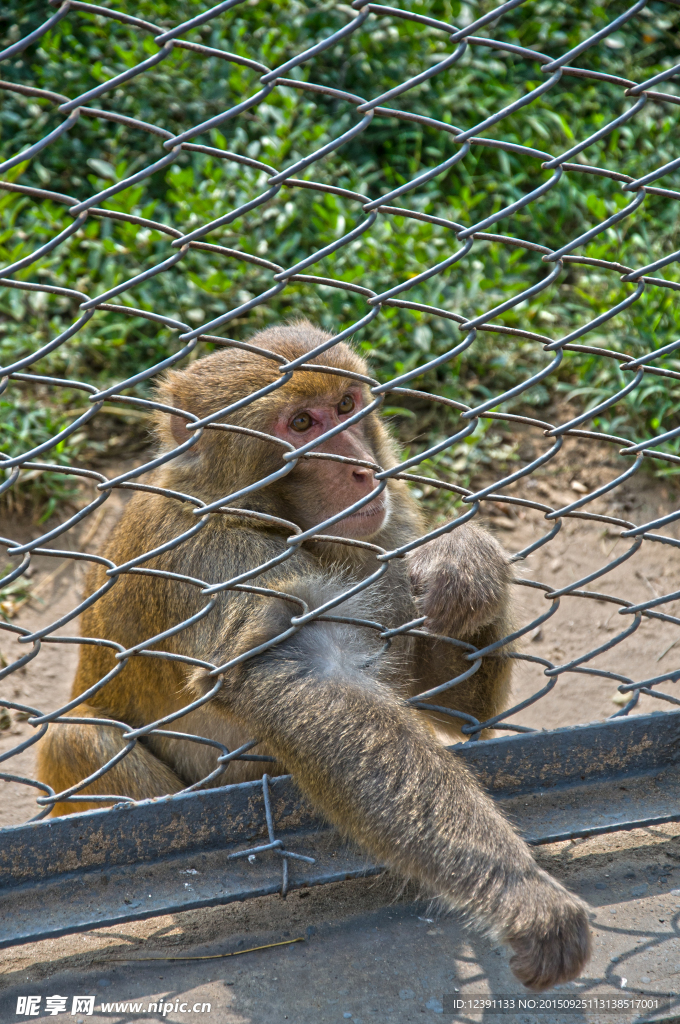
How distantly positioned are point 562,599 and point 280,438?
2.36 metres

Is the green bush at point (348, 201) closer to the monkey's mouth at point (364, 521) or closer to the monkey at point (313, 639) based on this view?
the monkey at point (313, 639)

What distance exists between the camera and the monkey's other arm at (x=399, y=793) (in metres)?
Result: 2.18

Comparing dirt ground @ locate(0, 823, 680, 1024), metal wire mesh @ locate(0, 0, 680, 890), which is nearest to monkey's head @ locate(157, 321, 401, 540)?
metal wire mesh @ locate(0, 0, 680, 890)

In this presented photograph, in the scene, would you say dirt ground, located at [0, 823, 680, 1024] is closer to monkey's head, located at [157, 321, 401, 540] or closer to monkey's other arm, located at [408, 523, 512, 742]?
monkey's other arm, located at [408, 523, 512, 742]

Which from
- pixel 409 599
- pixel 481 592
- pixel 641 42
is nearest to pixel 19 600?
pixel 409 599

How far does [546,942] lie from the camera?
2150 millimetres

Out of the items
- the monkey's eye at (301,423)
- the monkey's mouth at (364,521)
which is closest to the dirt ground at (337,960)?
the monkey's mouth at (364,521)

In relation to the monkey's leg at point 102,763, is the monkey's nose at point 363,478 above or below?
above

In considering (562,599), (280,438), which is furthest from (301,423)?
(562,599)

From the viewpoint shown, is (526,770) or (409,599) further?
(409,599)

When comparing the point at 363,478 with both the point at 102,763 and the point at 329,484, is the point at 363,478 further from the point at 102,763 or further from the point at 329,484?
the point at 102,763

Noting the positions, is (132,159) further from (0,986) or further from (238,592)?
(0,986)

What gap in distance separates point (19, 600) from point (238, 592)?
8.03 feet

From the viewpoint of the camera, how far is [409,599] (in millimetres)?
3086
